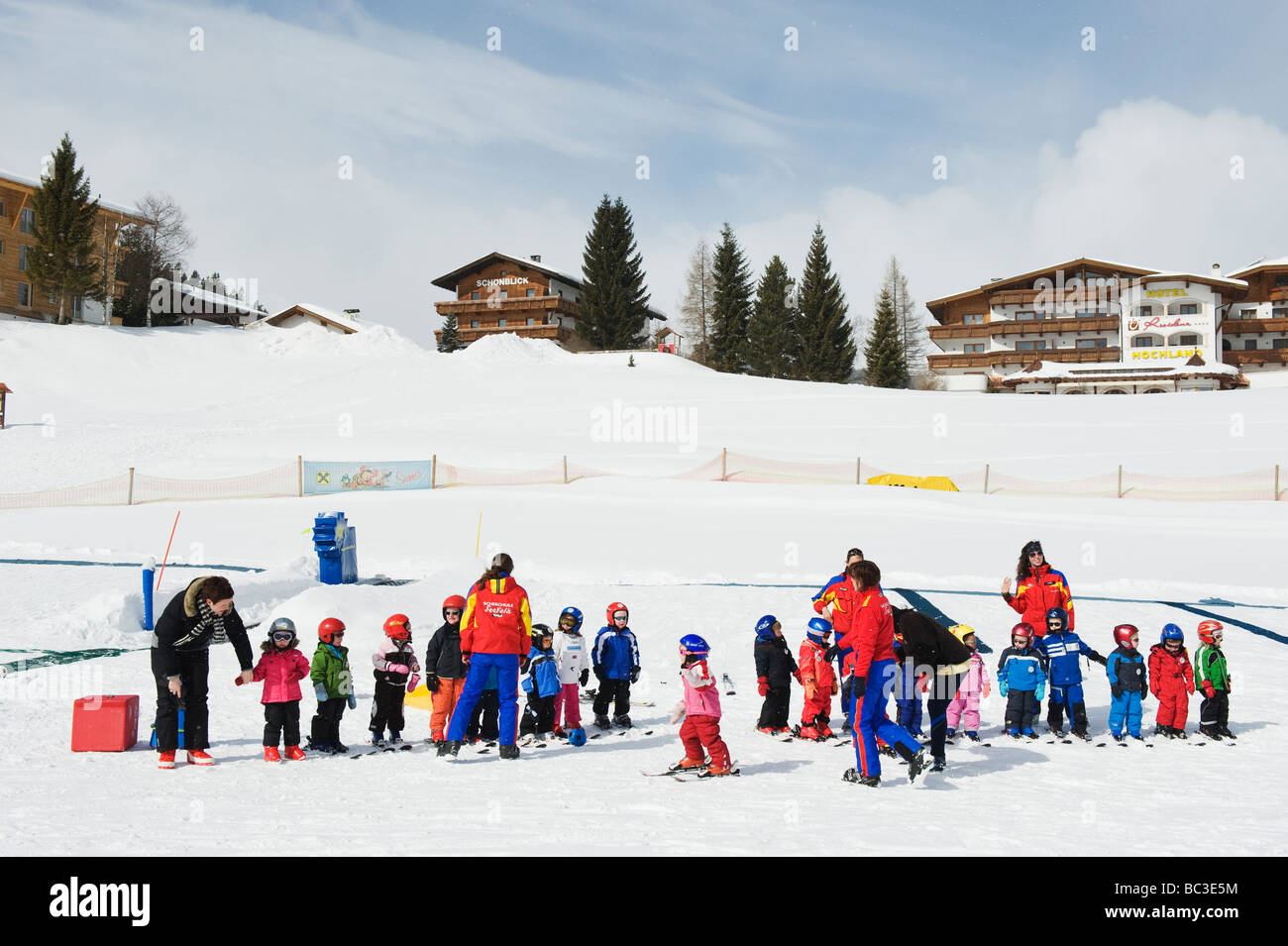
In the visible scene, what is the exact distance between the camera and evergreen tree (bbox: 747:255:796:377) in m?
66.4

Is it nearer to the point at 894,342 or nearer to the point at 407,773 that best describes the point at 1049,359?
the point at 894,342

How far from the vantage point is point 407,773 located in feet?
23.4

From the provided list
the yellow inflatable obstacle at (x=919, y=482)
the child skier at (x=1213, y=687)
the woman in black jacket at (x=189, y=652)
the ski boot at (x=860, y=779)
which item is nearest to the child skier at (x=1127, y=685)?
the child skier at (x=1213, y=687)

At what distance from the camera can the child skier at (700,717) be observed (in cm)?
722

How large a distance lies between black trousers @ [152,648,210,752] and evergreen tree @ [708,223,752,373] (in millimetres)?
63090

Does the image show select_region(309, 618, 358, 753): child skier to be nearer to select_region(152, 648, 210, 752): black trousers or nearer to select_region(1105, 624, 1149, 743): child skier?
select_region(152, 648, 210, 752): black trousers

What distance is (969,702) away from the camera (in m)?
8.65

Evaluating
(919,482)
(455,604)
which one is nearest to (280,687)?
(455,604)

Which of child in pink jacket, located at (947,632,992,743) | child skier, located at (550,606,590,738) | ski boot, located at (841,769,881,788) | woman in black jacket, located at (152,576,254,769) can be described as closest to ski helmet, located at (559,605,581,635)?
child skier, located at (550,606,590,738)

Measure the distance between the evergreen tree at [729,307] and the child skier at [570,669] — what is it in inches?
2415

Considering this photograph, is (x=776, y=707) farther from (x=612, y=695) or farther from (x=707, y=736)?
(x=707, y=736)

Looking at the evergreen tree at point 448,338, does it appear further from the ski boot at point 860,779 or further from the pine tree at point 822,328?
the ski boot at point 860,779
